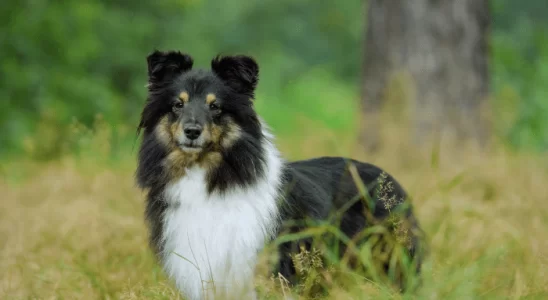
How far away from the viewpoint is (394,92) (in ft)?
22.7

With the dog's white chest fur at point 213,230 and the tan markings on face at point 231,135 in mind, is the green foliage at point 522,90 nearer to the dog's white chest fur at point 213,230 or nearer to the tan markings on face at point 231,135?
the tan markings on face at point 231,135

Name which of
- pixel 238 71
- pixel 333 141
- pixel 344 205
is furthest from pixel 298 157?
pixel 238 71

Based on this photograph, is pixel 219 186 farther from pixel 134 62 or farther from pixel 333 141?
pixel 134 62

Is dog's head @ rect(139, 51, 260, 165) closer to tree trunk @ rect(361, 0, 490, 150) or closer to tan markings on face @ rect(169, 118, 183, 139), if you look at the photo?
tan markings on face @ rect(169, 118, 183, 139)

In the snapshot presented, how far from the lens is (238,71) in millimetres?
3830

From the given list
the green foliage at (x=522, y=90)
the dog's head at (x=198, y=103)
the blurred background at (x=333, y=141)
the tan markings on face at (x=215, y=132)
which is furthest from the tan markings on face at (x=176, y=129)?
the green foliage at (x=522, y=90)

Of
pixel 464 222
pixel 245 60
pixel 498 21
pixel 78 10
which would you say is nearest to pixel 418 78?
pixel 464 222

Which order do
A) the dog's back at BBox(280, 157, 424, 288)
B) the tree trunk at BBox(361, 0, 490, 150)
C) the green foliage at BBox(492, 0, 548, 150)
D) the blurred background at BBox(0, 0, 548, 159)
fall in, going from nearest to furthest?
the dog's back at BBox(280, 157, 424, 288) → the tree trunk at BBox(361, 0, 490, 150) → the blurred background at BBox(0, 0, 548, 159) → the green foliage at BBox(492, 0, 548, 150)

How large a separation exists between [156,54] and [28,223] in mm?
2787

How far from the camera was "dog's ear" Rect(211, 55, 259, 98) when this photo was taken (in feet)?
12.4

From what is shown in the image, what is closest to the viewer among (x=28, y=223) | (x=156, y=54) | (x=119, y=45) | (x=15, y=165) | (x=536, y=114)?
(x=156, y=54)

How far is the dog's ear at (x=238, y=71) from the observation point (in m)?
3.79

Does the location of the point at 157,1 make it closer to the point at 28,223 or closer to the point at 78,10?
the point at 78,10

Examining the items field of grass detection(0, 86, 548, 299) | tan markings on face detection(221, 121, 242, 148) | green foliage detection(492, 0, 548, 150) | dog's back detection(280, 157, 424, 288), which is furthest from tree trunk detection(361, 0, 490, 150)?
tan markings on face detection(221, 121, 242, 148)
